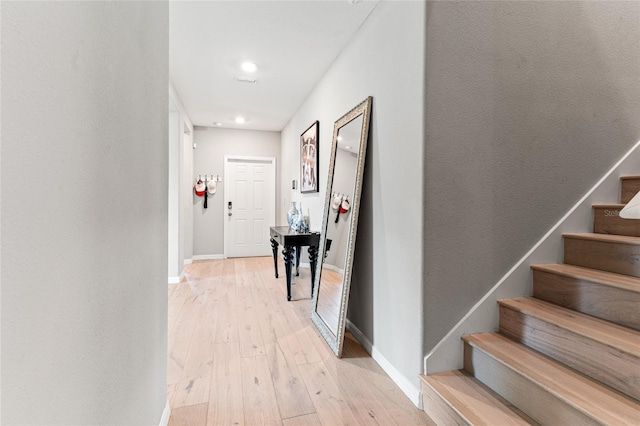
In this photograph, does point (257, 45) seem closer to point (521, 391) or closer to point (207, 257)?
point (521, 391)

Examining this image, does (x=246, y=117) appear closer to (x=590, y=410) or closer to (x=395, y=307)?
(x=395, y=307)

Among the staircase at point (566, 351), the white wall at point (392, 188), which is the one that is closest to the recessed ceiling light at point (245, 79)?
the white wall at point (392, 188)

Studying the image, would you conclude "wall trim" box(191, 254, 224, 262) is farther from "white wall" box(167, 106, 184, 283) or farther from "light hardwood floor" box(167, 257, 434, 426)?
"light hardwood floor" box(167, 257, 434, 426)

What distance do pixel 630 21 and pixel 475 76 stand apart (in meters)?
1.34

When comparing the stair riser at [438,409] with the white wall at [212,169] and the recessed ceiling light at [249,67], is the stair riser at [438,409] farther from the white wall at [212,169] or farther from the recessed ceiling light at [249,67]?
the white wall at [212,169]

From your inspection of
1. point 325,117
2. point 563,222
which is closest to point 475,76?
point 563,222

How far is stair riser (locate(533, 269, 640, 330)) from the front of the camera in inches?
55.7

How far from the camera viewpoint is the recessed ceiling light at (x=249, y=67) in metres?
3.20

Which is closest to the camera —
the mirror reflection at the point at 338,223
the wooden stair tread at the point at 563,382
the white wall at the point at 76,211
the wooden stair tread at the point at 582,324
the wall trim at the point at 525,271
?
the white wall at the point at 76,211

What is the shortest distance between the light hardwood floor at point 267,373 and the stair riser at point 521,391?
39 centimetres

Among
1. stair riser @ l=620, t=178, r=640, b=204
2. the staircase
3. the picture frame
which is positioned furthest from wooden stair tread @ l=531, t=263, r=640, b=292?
the picture frame

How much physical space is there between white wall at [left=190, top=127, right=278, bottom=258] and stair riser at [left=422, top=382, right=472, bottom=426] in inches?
201

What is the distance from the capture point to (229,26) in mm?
2541

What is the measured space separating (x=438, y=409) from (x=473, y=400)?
177mm
